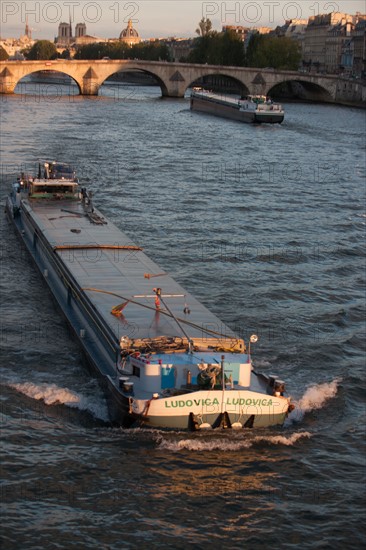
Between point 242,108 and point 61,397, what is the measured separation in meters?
66.9

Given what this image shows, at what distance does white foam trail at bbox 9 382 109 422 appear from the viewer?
56.5 feet

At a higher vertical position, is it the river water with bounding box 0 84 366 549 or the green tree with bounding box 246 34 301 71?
the green tree with bounding box 246 34 301 71

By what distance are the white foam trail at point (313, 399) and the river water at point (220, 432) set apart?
0.13ft

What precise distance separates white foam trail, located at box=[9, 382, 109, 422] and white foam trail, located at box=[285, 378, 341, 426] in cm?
313

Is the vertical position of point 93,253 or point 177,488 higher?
point 93,253

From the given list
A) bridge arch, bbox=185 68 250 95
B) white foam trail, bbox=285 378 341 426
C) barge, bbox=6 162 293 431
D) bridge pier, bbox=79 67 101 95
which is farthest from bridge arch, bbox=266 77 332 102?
white foam trail, bbox=285 378 341 426

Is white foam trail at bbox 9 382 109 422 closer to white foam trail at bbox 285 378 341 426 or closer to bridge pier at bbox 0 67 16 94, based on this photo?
white foam trail at bbox 285 378 341 426

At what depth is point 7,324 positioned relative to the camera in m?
22.2

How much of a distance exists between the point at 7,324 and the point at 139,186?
2106 centimetres

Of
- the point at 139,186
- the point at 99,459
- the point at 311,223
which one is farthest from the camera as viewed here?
the point at 139,186

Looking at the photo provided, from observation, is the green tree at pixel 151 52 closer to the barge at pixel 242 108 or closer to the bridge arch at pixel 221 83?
the bridge arch at pixel 221 83

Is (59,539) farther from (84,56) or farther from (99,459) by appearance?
(84,56)

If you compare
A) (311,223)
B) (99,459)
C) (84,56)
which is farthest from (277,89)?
(99,459)

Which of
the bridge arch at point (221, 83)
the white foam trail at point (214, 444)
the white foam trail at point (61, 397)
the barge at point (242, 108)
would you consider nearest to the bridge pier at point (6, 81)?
the barge at point (242, 108)
